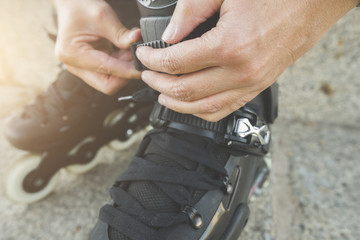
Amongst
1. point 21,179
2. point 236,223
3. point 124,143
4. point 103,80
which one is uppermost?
point 103,80

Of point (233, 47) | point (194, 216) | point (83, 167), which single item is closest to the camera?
point (233, 47)

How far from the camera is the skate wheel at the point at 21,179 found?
0.66 meters

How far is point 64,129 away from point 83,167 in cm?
17

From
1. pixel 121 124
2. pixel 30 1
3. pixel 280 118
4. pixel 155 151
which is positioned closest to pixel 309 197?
pixel 280 118

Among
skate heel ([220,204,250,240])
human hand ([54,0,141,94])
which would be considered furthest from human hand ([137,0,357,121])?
skate heel ([220,204,250,240])

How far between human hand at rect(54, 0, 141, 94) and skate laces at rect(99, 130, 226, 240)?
0.14 meters

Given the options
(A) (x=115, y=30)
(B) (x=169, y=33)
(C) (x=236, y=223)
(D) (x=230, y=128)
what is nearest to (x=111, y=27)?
(A) (x=115, y=30)

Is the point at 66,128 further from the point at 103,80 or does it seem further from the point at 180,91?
the point at 180,91

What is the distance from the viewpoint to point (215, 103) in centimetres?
36

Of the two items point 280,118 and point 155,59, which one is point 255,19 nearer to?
point 155,59

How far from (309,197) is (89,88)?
0.63 meters

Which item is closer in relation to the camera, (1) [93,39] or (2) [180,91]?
(2) [180,91]

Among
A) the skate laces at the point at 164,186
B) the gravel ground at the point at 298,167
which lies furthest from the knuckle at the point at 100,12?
the gravel ground at the point at 298,167

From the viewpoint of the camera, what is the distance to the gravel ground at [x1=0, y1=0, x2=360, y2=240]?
61 centimetres
